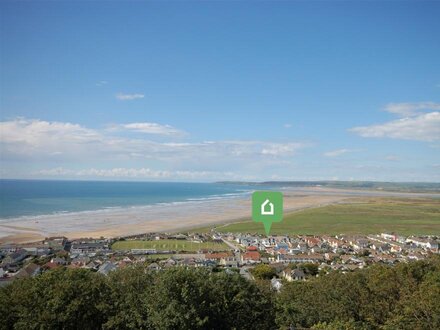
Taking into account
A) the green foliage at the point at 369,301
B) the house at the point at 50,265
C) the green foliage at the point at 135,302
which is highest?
the green foliage at the point at 135,302

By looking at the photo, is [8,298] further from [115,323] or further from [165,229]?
[165,229]

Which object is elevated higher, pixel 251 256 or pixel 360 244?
pixel 360 244

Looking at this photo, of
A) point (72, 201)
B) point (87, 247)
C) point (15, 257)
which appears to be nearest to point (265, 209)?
point (15, 257)

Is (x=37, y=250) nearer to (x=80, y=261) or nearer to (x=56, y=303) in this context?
(x=80, y=261)

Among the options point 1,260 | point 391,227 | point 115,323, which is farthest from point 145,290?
point 391,227

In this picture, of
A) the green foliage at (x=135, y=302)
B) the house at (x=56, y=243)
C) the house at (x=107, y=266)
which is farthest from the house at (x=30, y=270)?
the green foliage at (x=135, y=302)

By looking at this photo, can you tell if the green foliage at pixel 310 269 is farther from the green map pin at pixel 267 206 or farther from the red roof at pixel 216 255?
the green map pin at pixel 267 206
